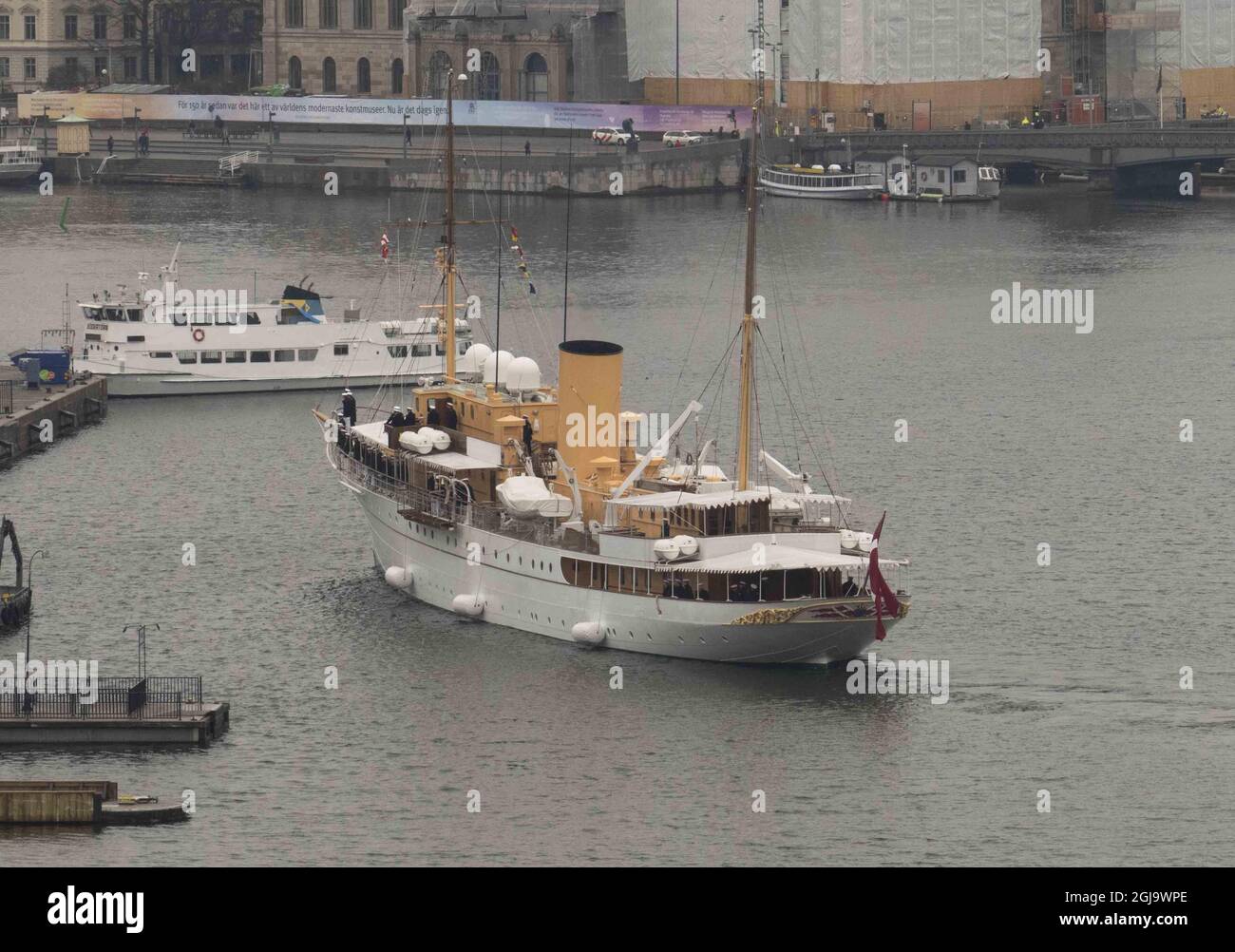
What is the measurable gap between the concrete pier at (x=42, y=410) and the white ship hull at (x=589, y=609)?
87.1ft

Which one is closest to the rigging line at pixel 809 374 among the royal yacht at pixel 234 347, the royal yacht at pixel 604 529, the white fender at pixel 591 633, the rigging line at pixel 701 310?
the rigging line at pixel 701 310

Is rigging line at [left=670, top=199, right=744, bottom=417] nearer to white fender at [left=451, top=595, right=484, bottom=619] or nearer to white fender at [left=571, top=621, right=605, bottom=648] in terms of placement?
white fender at [left=451, top=595, right=484, bottom=619]

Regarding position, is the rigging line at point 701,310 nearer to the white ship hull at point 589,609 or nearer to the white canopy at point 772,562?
the white ship hull at point 589,609

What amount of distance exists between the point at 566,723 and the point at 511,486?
996 centimetres

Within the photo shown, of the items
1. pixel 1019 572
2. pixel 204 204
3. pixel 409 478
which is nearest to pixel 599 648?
pixel 409 478

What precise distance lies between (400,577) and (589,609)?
8.78 meters

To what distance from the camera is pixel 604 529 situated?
246ft

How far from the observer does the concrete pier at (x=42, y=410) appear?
103812mm

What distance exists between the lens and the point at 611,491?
76938 millimetres

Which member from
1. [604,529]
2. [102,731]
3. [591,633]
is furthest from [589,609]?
[102,731]

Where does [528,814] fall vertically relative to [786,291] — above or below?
below
